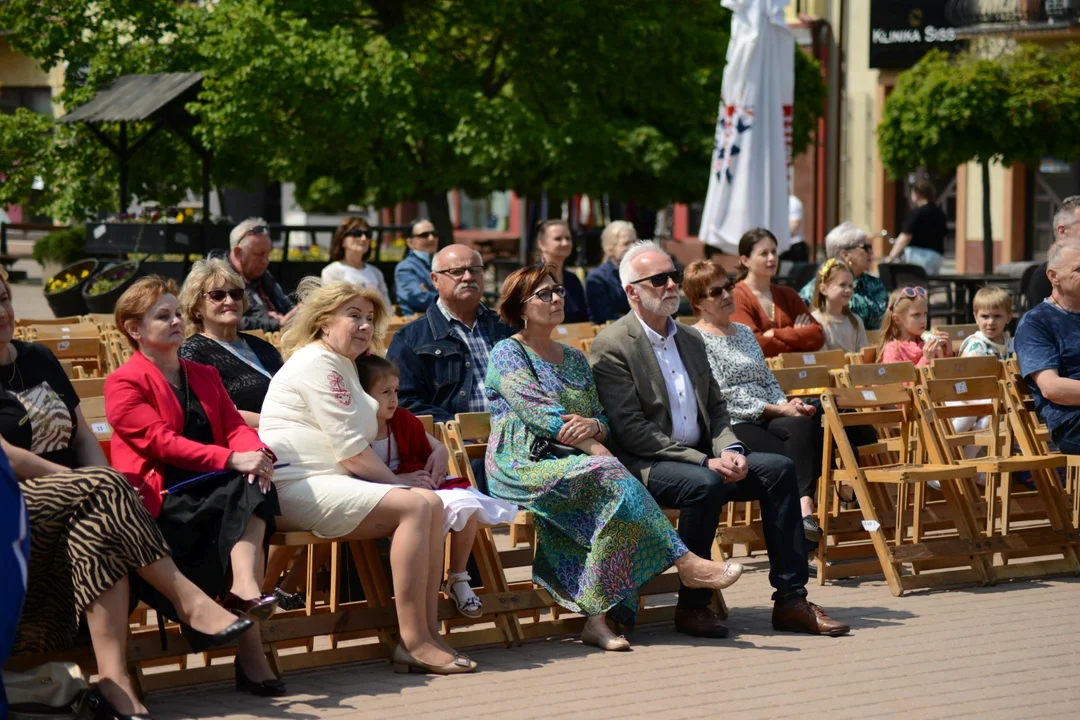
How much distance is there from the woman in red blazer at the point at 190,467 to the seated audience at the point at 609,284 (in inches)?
219

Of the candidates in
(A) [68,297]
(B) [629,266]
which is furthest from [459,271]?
(A) [68,297]

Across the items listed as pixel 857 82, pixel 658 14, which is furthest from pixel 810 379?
pixel 857 82

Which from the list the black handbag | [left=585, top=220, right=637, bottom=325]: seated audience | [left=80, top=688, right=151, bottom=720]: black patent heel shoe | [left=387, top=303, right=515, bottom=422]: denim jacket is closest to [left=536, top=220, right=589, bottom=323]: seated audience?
[left=585, top=220, right=637, bottom=325]: seated audience

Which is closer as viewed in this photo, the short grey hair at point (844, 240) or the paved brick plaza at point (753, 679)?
the paved brick plaza at point (753, 679)

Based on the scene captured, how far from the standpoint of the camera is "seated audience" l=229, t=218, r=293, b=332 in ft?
29.4

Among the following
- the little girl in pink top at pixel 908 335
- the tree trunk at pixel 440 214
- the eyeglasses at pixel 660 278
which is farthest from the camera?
the tree trunk at pixel 440 214

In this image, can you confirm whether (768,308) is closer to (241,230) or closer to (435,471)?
(241,230)

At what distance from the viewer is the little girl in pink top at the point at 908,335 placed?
30.0 feet

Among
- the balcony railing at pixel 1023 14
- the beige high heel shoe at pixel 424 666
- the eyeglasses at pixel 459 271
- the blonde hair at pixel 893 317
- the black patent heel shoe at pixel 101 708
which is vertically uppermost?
the balcony railing at pixel 1023 14

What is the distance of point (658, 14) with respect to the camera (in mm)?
17547

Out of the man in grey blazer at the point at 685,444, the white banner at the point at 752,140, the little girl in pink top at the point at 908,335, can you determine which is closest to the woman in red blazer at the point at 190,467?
the man in grey blazer at the point at 685,444

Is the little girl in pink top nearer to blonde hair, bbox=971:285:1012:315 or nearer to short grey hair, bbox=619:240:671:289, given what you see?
blonde hair, bbox=971:285:1012:315

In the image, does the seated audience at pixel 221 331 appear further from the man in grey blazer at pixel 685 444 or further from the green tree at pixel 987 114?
the green tree at pixel 987 114

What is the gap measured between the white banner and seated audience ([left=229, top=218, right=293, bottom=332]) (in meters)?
4.66
